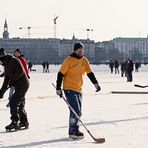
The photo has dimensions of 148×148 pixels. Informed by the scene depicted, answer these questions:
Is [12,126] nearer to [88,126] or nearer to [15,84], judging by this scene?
[15,84]

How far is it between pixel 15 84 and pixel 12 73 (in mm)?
259

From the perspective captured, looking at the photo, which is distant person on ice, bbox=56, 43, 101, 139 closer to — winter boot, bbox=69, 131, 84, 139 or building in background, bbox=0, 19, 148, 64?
winter boot, bbox=69, 131, 84, 139

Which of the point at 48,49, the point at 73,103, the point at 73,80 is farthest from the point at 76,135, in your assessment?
the point at 48,49

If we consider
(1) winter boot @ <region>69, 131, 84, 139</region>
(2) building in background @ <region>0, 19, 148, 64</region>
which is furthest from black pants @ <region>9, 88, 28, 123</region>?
(2) building in background @ <region>0, 19, 148, 64</region>

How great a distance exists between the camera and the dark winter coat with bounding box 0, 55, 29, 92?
8.42m

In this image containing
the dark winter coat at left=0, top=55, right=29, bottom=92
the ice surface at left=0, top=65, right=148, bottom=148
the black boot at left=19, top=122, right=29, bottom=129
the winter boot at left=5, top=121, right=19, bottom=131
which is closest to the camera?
the ice surface at left=0, top=65, right=148, bottom=148

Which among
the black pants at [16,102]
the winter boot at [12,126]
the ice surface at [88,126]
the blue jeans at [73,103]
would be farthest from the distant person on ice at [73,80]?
the winter boot at [12,126]

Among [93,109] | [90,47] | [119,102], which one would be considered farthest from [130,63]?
[90,47]

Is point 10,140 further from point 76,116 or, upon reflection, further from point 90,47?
point 90,47

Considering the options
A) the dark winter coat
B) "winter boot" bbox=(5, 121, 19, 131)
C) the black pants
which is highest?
the dark winter coat

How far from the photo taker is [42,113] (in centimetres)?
1148

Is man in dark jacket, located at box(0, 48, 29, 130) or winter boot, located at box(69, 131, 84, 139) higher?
man in dark jacket, located at box(0, 48, 29, 130)

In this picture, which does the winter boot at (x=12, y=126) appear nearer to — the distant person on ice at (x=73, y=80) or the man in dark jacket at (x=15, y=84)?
the man in dark jacket at (x=15, y=84)

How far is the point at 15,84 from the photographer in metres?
8.66
